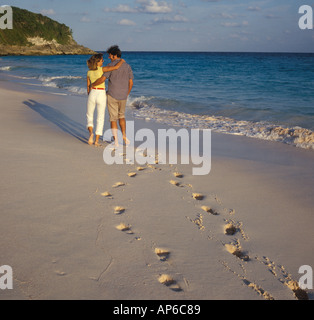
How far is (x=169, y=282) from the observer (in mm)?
2461

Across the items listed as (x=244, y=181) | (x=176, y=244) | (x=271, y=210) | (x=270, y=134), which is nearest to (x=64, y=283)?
(x=176, y=244)

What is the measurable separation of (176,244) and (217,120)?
708 centimetres

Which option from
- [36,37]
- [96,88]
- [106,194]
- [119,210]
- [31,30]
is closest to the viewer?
[119,210]

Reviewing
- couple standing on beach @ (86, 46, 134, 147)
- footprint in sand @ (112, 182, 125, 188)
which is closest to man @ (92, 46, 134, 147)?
couple standing on beach @ (86, 46, 134, 147)

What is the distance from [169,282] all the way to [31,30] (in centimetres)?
11176

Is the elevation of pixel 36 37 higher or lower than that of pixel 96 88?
higher

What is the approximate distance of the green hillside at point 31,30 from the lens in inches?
3509

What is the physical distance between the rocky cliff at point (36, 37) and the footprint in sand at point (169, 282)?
91.1 m

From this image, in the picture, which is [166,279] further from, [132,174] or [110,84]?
[110,84]

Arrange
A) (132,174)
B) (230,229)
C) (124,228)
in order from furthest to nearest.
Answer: (132,174)
(230,229)
(124,228)

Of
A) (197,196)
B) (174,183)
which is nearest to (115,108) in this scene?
(174,183)

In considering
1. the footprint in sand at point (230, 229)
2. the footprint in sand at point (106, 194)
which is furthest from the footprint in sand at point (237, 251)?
the footprint in sand at point (106, 194)
